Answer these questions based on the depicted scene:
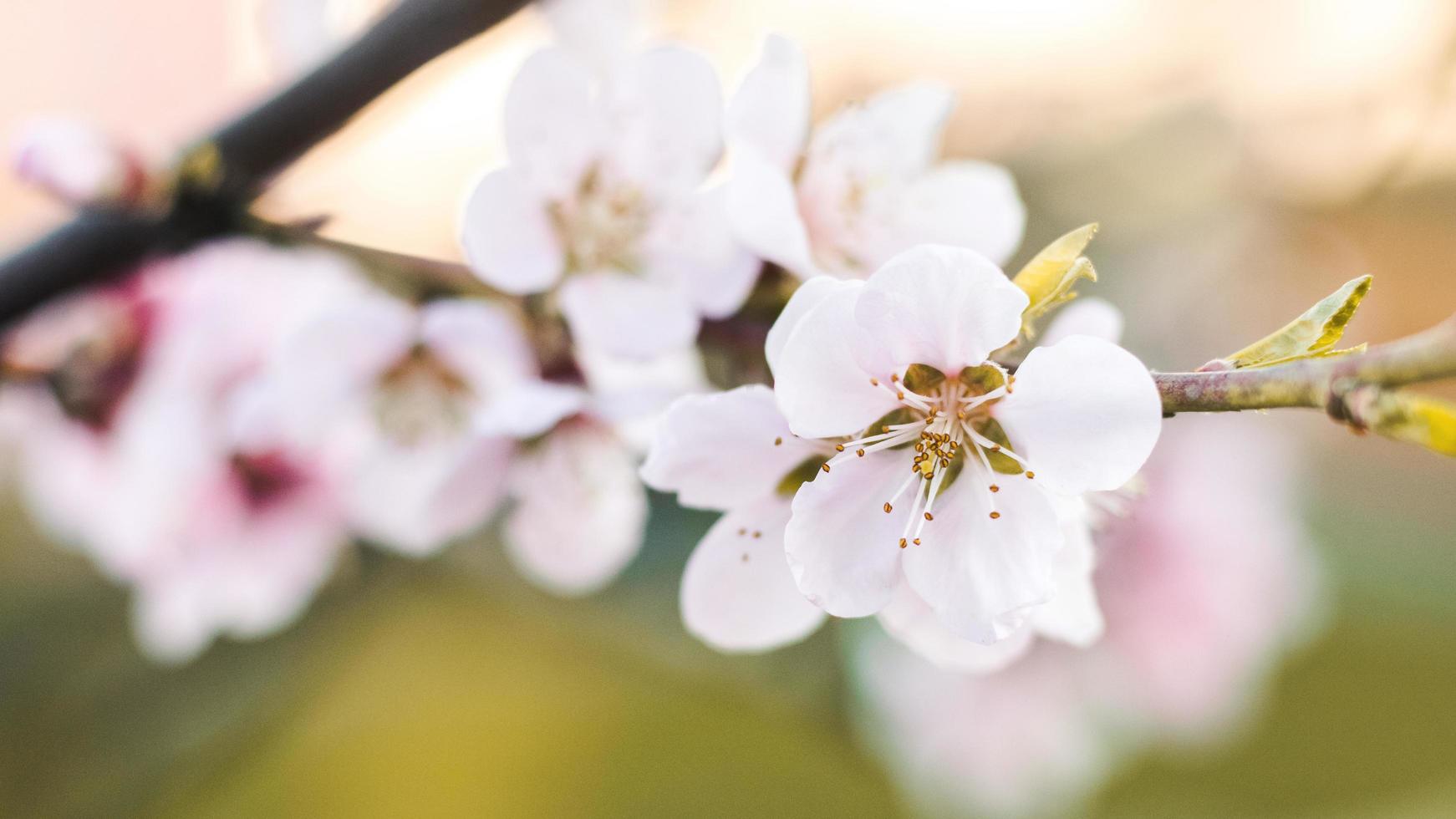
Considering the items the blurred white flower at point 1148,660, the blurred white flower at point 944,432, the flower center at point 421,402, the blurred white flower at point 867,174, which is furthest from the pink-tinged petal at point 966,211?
the blurred white flower at point 1148,660

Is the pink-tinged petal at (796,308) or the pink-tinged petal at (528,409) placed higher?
the pink-tinged petal at (796,308)

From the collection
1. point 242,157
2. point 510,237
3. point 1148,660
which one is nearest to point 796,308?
point 510,237

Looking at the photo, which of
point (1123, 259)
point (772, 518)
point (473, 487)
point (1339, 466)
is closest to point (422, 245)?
point (473, 487)

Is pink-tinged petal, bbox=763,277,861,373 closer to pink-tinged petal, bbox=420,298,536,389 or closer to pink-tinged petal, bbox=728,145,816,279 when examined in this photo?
pink-tinged petal, bbox=728,145,816,279

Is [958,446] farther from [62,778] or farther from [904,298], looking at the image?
[62,778]

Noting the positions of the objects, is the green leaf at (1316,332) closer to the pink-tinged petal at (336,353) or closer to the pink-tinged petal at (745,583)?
the pink-tinged petal at (745,583)

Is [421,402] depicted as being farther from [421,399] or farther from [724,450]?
[724,450]
